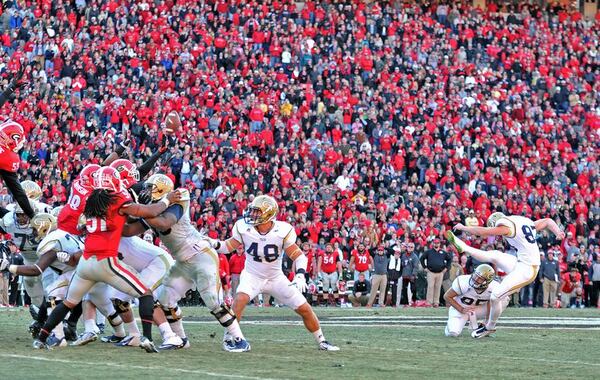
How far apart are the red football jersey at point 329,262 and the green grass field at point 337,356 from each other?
24.0ft

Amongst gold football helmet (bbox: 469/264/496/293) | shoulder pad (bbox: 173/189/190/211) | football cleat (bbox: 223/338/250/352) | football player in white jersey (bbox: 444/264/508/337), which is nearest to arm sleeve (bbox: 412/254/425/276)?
football player in white jersey (bbox: 444/264/508/337)

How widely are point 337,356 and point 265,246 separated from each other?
1.32m

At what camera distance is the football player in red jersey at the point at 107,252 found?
439 inches

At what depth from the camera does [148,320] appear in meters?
11.3

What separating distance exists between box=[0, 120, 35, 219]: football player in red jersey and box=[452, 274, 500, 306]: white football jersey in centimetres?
501

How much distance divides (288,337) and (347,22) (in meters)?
21.6

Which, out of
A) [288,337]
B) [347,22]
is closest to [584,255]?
[347,22]

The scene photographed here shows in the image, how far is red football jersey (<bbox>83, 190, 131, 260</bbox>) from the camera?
1118 centimetres

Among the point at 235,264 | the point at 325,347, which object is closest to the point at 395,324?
the point at 325,347

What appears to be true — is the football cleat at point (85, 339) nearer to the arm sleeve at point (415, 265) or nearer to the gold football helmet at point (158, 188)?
the gold football helmet at point (158, 188)

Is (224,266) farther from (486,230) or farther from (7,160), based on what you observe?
(7,160)

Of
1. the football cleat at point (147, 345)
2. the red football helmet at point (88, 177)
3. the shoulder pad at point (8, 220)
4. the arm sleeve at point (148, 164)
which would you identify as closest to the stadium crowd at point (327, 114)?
the shoulder pad at point (8, 220)

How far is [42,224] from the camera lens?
41.2 ft

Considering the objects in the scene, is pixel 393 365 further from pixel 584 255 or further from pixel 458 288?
pixel 584 255
